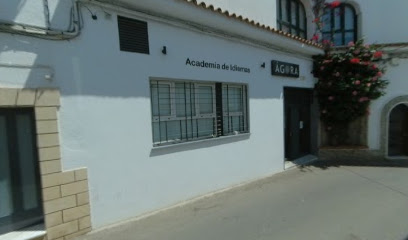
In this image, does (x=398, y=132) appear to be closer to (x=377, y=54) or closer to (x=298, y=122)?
(x=377, y=54)

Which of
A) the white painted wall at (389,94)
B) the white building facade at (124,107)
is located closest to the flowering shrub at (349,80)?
the white painted wall at (389,94)

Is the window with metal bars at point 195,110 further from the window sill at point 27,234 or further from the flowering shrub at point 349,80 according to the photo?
the flowering shrub at point 349,80

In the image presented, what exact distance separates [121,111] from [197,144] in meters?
1.80

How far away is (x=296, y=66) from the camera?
8.61m

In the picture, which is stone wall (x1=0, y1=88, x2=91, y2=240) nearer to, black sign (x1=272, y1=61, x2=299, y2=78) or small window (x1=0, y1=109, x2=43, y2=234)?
small window (x1=0, y1=109, x2=43, y2=234)

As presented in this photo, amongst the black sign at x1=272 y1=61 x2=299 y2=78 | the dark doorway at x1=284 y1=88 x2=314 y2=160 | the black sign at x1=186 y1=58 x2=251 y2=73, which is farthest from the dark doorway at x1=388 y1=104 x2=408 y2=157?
the black sign at x1=186 y1=58 x2=251 y2=73

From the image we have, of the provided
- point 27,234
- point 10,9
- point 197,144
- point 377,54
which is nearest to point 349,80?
point 377,54

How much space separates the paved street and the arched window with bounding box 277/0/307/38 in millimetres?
5435

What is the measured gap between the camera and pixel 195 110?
19.1 feet

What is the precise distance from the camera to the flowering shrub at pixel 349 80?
9242mm

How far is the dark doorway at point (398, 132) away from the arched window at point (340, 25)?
125 inches

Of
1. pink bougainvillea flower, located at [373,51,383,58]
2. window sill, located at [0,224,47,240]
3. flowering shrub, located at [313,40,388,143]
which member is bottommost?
window sill, located at [0,224,47,240]

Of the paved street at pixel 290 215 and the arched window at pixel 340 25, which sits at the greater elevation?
the arched window at pixel 340 25

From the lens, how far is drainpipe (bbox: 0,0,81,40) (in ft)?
11.1
